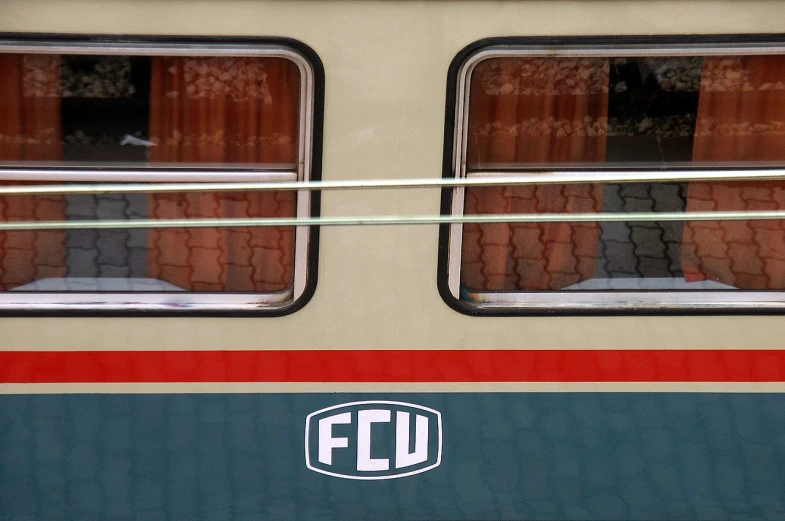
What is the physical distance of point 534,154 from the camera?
2.54m

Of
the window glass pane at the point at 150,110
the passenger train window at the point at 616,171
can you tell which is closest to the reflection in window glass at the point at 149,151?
the window glass pane at the point at 150,110

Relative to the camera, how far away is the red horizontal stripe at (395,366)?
2.49 meters

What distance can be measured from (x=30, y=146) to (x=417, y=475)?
1.47 metres

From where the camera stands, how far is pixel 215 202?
2553mm

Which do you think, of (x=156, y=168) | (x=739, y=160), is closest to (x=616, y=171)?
(x=739, y=160)

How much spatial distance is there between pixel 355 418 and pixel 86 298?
2.80 ft

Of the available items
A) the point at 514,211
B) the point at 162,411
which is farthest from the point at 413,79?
the point at 162,411

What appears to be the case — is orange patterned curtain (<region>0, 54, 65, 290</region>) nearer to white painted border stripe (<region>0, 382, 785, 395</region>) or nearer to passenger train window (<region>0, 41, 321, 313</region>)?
passenger train window (<region>0, 41, 321, 313</region>)

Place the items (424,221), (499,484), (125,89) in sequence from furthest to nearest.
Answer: (499,484) < (125,89) < (424,221)

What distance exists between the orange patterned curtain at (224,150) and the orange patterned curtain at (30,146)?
274 mm

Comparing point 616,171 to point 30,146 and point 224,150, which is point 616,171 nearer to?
point 224,150

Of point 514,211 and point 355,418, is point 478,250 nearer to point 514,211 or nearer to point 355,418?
point 514,211

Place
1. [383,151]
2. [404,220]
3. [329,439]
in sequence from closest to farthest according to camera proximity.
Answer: [404,220] < [383,151] < [329,439]

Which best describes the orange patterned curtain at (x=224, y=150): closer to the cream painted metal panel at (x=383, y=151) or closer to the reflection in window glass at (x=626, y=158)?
the cream painted metal panel at (x=383, y=151)
